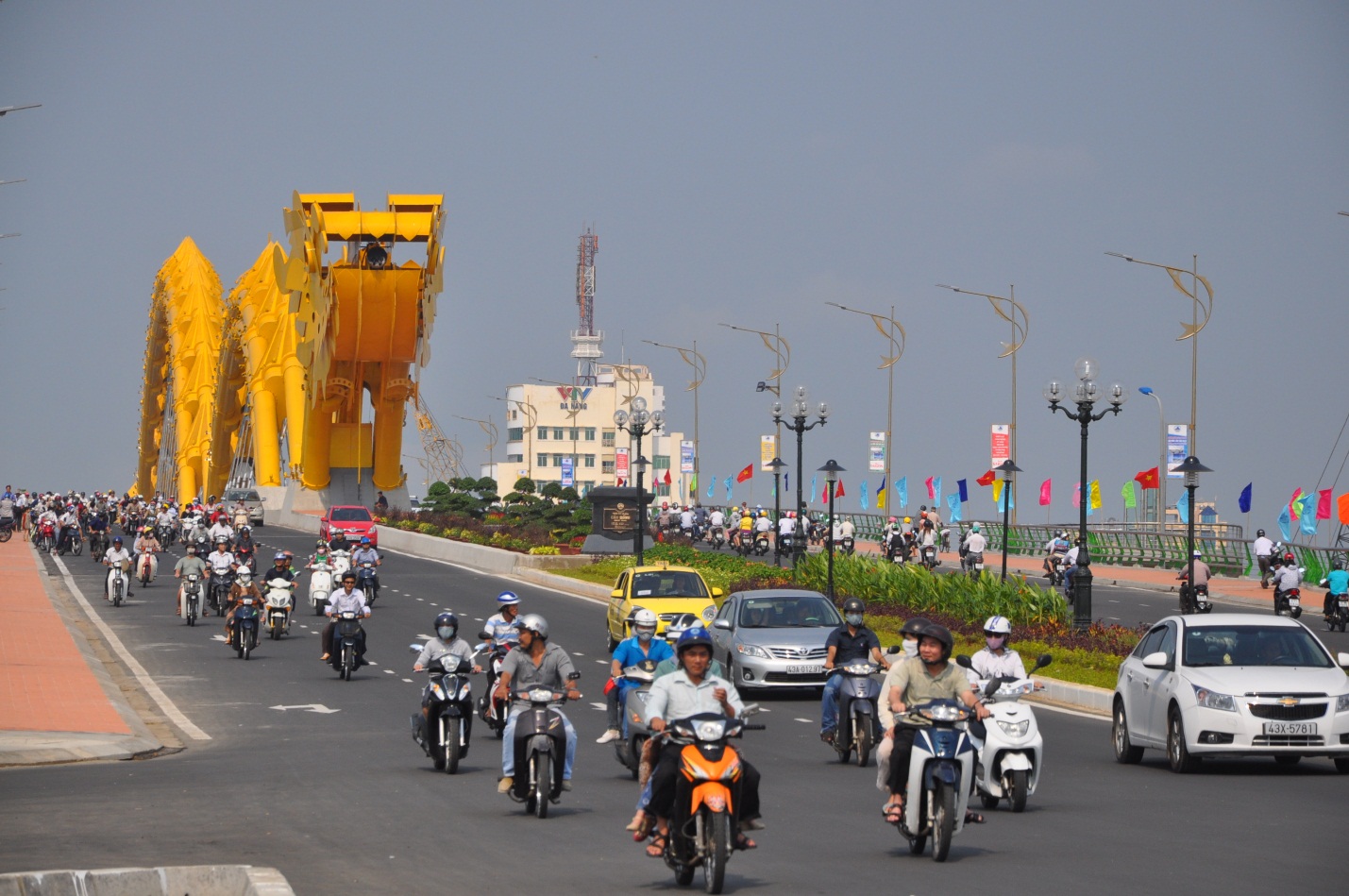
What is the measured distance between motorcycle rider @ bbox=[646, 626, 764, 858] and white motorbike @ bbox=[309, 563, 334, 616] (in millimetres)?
28283

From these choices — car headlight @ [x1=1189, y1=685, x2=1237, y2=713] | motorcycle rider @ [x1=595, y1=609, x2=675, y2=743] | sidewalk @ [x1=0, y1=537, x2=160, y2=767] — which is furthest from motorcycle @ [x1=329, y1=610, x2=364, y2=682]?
car headlight @ [x1=1189, y1=685, x2=1237, y2=713]

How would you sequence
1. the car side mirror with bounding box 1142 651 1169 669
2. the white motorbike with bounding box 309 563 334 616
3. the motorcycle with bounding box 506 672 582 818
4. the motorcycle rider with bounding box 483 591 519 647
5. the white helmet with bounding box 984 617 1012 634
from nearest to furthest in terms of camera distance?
the motorcycle with bounding box 506 672 582 818 → the white helmet with bounding box 984 617 1012 634 → the car side mirror with bounding box 1142 651 1169 669 → the motorcycle rider with bounding box 483 591 519 647 → the white motorbike with bounding box 309 563 334 616

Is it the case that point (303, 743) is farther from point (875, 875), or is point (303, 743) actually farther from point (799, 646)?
point (875, 875)

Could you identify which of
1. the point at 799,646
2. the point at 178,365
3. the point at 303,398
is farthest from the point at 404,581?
the point at 178,365

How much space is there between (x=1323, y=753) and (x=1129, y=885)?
6.58 m

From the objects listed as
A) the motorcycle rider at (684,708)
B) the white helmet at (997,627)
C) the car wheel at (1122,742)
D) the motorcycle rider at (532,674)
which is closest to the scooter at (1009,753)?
the white helmet at (997,627)

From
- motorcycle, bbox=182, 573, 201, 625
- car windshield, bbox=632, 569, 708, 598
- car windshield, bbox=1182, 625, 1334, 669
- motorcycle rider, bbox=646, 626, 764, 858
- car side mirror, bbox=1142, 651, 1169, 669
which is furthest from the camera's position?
motorcycle, bbox=182, 573, 201, 625

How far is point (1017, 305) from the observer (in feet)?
217

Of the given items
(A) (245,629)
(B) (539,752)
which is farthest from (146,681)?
(B) (539,752)

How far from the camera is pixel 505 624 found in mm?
19578

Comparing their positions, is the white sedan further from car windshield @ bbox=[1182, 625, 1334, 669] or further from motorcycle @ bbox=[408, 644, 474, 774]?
motorcycle @ bbox=[408, 644, 474, 774]

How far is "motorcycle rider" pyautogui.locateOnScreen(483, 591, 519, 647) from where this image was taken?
1805 cm

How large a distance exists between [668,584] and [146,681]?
8261 millimetres

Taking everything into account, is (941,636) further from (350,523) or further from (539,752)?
(350,523)
